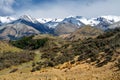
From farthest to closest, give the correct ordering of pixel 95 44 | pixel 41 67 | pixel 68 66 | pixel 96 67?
pixel 95 44 < pixel 41 67 < pixel 68 66 < pixel 96 67

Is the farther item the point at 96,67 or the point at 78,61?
the point at 78,61

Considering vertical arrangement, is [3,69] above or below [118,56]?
below

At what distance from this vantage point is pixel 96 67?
121ft

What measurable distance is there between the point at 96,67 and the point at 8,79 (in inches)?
456

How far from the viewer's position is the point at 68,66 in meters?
42.4

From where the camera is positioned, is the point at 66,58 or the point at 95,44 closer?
the point at 66,58

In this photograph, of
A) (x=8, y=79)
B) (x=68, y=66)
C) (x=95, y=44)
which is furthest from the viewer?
(x=95, y=44)

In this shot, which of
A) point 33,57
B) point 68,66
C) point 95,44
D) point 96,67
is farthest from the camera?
point 33,57

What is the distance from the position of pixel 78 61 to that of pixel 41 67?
19.8 feet

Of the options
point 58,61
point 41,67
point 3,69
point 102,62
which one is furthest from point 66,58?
point 3,69

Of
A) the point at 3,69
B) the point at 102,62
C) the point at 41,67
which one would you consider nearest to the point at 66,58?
the point at 41,67

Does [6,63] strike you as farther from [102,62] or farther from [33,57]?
[102,62]

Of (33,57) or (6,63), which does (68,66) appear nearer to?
(6,63)

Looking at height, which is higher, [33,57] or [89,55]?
[89,55]
